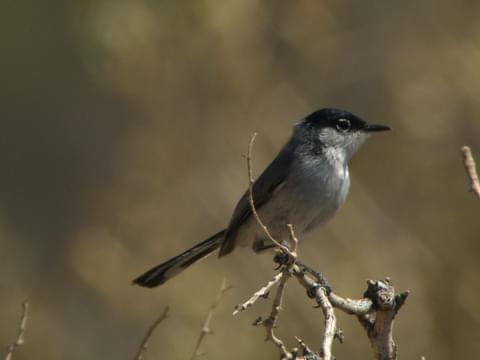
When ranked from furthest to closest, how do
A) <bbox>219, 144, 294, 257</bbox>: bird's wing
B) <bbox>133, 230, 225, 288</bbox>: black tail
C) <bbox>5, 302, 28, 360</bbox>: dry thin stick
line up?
<bbox>133, 230, 225, 288</bbox>: black tail
<bbox>219, 144, 294, 257</bbox>: bird's wing
<bbox>5, 302, 28, 360</bbox>: dry thin stick

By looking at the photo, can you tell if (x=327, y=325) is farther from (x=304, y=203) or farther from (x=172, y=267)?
(x=172, y=267)

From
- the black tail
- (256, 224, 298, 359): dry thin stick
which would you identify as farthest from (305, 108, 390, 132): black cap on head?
(256, 224, 298, 359): dry thin stick

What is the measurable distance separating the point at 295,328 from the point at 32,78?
504 centimetres

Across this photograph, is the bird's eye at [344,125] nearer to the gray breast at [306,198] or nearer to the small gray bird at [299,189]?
the small gray bird at [299,189]

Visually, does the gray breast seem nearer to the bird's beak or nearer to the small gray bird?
the small gray bird

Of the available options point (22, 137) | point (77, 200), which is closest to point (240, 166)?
point (77, 200)

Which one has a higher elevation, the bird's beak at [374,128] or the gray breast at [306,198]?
the bird's beak at [374,128]

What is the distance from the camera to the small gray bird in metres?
5.46

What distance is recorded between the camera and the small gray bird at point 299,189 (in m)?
5.46

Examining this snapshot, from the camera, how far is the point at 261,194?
18.7 ft

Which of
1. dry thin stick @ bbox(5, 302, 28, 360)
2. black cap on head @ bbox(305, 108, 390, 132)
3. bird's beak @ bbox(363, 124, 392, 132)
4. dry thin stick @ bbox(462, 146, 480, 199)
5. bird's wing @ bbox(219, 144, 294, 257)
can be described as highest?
dry thin stick @ bbox(462, 146, 480, 199)

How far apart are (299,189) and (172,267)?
992 mm

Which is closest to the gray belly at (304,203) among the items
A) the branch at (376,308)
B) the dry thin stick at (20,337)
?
the branch at (376,308)

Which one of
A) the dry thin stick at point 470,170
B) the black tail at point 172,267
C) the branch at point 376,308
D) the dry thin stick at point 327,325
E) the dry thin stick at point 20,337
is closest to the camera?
the dry thin stick at point 470,170
